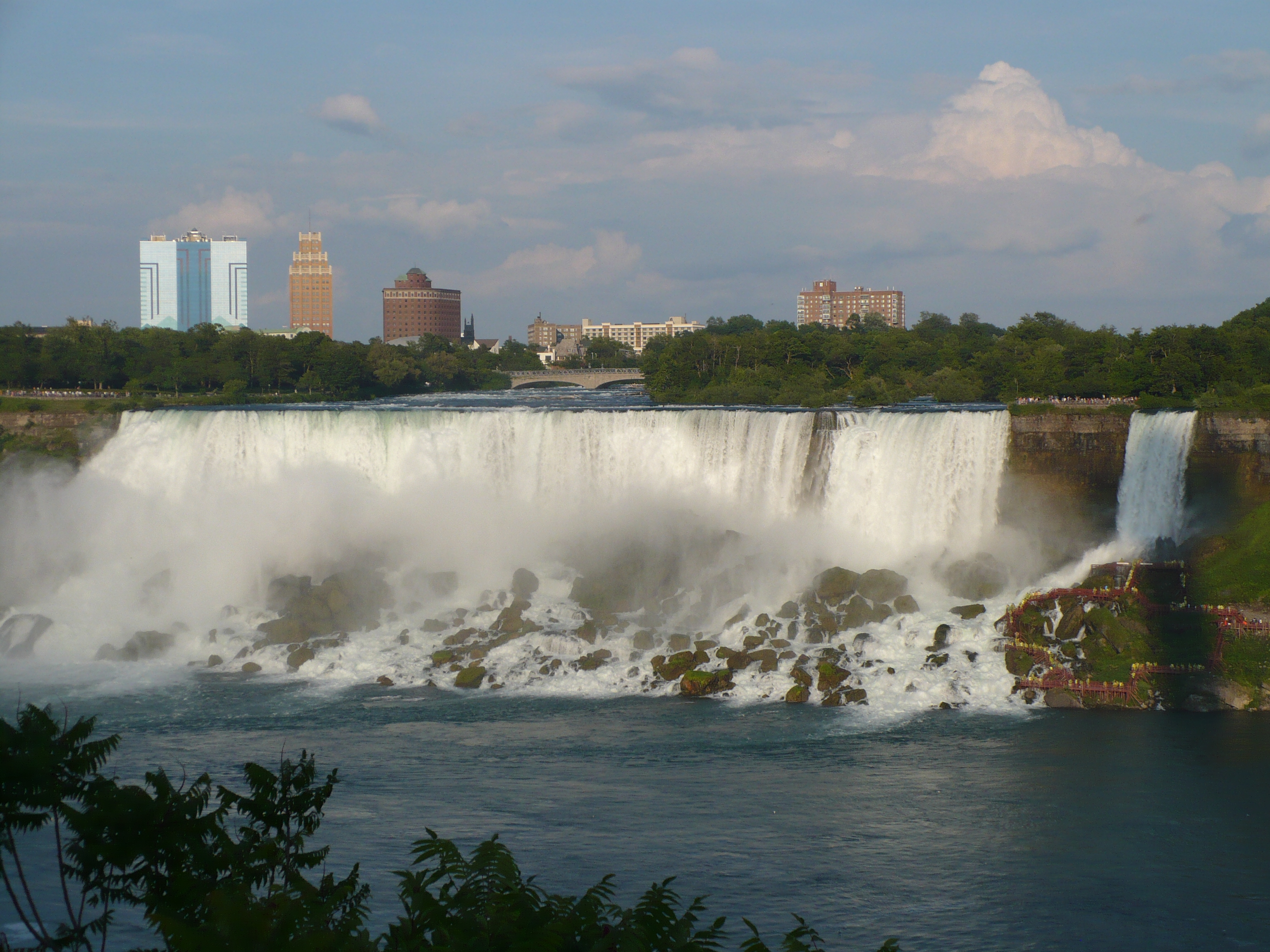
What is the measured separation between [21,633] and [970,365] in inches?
1734

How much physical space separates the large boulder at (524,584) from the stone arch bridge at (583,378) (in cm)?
5084

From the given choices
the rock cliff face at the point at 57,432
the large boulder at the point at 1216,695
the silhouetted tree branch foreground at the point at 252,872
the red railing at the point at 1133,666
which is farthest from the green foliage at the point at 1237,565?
the rock cliff face at the point at 57,432

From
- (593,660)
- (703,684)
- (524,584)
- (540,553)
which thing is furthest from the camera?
(540,553)

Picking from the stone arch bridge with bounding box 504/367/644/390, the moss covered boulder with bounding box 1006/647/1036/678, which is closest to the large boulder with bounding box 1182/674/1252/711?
the moss covered boulder with bounding box 1006/647/1036/678

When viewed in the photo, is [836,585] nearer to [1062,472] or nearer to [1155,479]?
[1062,472]

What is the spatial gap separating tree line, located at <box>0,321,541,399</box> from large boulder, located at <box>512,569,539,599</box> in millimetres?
32510

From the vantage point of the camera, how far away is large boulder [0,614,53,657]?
28734 millimetres

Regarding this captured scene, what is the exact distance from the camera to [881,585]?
28.0 m

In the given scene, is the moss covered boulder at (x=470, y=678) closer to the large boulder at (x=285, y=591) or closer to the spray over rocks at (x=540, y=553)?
the spray over rocks at (x=540, y=553)

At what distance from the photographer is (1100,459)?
30.7 metres

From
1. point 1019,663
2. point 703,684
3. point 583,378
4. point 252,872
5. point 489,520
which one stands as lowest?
point 703,684

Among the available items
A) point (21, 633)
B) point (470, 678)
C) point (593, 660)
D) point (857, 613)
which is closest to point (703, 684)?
point (593, 660)

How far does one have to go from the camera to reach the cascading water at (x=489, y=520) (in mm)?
28750

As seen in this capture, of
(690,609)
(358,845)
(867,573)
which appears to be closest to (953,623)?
(867,573)
